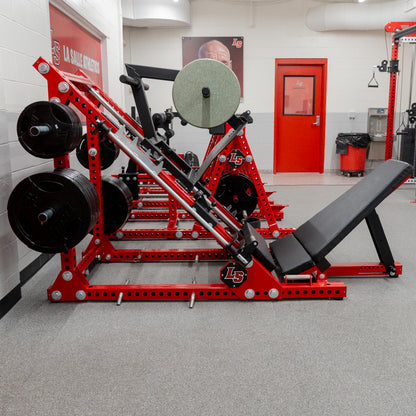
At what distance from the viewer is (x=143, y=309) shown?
8.34 ft

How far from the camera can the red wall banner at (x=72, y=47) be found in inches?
162

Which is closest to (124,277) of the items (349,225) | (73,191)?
(73,191)

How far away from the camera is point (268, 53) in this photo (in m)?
8.58

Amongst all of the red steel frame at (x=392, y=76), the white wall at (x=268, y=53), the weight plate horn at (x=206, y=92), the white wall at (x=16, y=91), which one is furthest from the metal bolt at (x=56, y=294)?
the white wall at (x=268, y=53)

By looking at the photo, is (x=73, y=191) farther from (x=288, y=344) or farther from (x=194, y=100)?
(x=288, y=344)

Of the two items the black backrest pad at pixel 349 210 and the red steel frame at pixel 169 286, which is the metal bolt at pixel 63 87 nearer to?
the red steel frame at pixel 169 286

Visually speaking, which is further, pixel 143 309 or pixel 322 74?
pixel 322 74

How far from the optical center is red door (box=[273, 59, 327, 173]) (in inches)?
342

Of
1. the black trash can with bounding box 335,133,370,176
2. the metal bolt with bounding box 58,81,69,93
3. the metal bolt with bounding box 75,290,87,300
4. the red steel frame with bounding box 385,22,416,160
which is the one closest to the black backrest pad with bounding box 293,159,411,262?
the metal bolt with bounding box 75,290,87,300

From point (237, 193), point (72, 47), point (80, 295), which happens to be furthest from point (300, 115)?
point (80, 295)

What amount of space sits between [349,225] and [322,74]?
6.94 m

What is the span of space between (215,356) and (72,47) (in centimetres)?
390

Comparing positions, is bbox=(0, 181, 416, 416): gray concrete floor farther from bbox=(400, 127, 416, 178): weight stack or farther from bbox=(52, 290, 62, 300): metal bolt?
bbox=(400, 127, 416, 178): weight stack

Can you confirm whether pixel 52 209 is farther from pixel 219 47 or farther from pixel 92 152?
pixel 219 47
